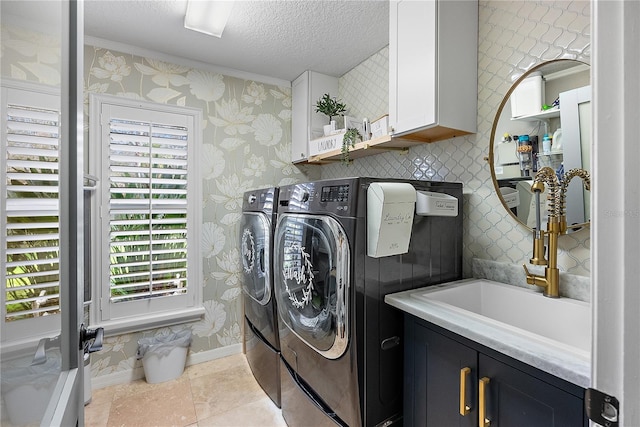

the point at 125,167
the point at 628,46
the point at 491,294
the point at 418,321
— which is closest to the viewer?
the point at 628,46

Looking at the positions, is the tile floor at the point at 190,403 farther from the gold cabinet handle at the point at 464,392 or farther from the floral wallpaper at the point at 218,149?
the gold cabinet handle at the point at 464,392

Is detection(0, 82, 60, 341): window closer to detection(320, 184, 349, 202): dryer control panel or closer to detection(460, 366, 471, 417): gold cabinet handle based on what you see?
detection(320, 184, 349, 202): dryer control panel

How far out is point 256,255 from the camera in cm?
217

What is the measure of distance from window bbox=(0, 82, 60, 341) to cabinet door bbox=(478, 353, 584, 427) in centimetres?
116

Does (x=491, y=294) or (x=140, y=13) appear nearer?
(x=491, y=294)

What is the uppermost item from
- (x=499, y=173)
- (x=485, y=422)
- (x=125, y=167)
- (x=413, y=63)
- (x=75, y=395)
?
(x=413, y=63)

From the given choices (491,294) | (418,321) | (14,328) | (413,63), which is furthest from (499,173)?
(14,328)

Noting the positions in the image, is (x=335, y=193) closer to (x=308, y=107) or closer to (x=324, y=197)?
(x=324, y=197)

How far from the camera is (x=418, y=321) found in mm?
1225

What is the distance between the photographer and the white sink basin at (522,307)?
1206 mm

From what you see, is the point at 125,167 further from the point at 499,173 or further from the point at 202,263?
the point at 499,173

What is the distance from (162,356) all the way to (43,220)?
6.96 ft

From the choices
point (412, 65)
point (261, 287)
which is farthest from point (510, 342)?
point (261, 287)

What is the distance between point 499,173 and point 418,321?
2.88 ft
